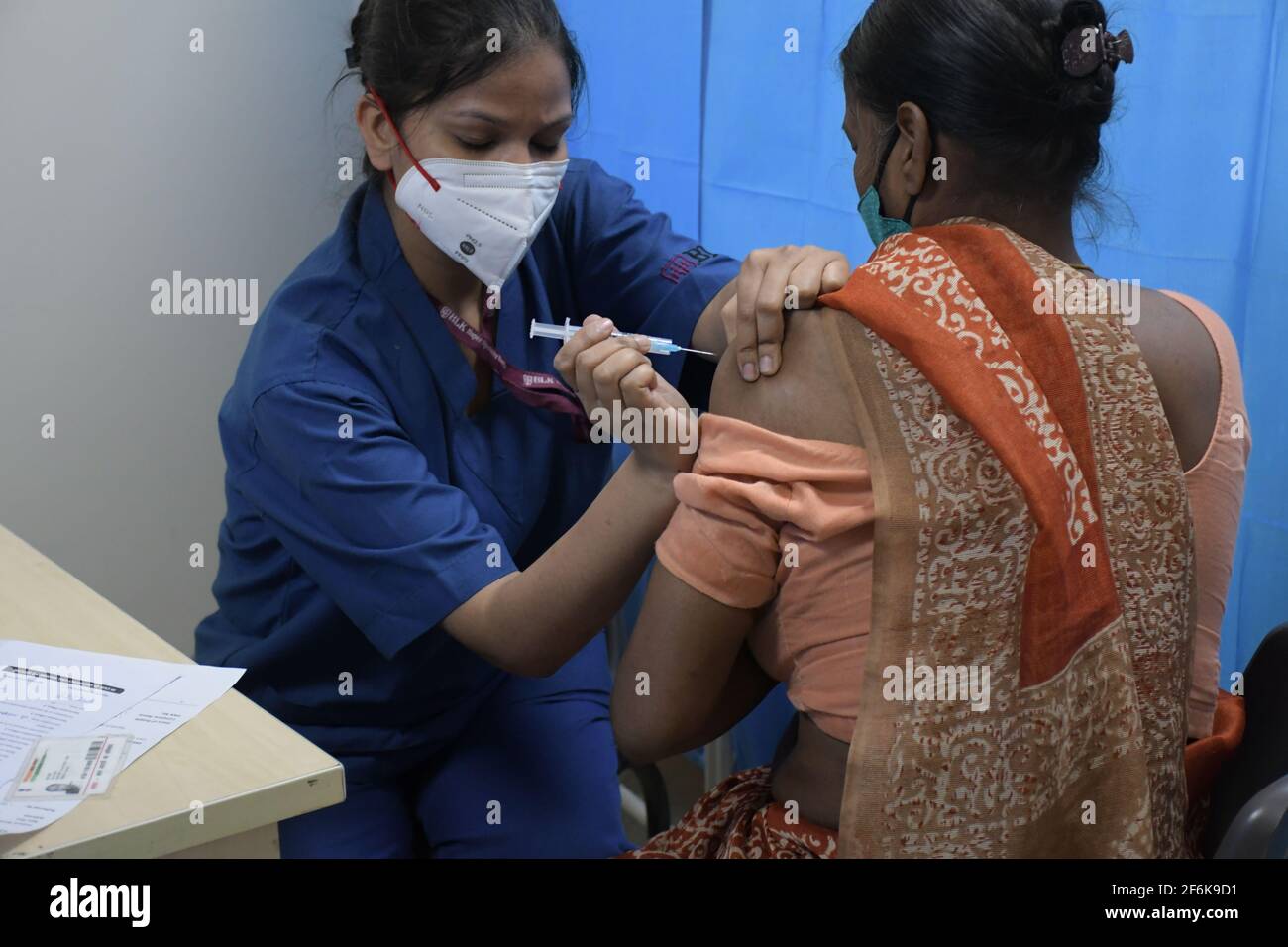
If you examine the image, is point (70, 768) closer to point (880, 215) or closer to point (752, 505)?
point (752, 505)

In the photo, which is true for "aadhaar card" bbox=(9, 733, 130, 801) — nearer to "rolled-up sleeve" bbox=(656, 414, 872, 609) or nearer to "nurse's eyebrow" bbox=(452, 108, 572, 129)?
"rolled-up sleeve" bbox=(656, 414, 872, 609)

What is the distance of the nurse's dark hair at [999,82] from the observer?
3.34 feet

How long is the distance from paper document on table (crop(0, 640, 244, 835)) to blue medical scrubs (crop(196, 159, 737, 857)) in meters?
0.23

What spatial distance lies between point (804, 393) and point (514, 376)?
55cm

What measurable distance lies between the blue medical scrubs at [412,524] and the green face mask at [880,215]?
44cm

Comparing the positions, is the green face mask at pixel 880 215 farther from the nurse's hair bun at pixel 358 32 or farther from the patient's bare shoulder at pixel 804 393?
the nurse's hair bun at pixel 358 32

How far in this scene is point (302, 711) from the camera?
1530mm

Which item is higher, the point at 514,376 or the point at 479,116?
the point at 479,116

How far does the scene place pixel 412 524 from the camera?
1323 mm

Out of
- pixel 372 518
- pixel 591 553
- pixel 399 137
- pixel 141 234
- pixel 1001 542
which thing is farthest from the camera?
pixel 141 234

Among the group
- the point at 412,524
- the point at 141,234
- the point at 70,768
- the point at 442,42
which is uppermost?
the point at 442,42

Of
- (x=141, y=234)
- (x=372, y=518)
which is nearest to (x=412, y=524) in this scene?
(x=372, y=518)

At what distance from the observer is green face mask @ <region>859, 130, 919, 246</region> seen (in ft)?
3.66
